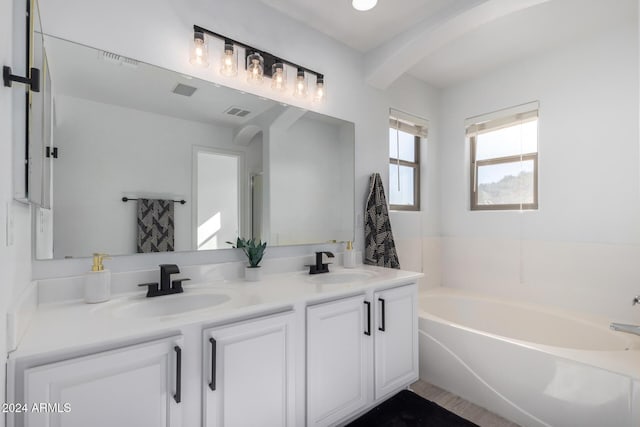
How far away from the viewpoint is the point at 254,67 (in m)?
1.86

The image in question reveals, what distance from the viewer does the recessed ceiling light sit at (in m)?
1.88

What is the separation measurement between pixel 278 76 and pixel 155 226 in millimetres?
1152

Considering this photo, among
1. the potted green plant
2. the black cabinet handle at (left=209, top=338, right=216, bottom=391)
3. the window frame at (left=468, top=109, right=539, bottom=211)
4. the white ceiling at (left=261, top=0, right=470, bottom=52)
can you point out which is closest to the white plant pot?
the potted green plant

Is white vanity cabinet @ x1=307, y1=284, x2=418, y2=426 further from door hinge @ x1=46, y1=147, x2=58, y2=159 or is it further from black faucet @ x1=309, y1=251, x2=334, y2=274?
door hinge @ x1=46, y1=147, x2=58, y2=159

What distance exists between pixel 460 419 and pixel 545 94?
8.11 ft

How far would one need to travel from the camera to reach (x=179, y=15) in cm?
163

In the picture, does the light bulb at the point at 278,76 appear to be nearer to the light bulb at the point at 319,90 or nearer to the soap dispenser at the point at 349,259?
the light bulb at the point at 319,90

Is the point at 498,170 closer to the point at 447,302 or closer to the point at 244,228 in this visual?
the point at 447,302

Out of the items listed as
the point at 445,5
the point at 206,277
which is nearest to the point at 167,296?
the point at 206,277

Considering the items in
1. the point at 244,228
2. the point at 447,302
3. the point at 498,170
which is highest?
the point at 498,170

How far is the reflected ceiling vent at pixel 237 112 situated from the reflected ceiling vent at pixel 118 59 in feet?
1.59

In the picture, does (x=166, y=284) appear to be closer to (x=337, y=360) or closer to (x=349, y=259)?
(x=337, y=360)

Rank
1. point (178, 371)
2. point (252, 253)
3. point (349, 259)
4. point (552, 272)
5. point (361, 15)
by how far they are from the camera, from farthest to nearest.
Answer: point (552, 272) → point (349, 259) → point (361, 15) → point (252, 253) → point (178, 371)

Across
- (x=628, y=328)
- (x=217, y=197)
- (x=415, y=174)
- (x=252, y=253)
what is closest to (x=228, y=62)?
(x=217, y=197)
